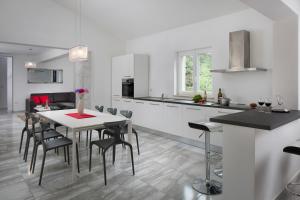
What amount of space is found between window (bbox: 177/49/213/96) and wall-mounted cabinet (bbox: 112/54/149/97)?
1.08 metres

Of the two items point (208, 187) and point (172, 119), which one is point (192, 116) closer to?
point (172, 119)

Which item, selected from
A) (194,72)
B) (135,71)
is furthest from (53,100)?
(194,72)

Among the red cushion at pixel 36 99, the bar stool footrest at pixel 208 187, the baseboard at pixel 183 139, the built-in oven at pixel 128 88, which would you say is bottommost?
the bar stool footrest at pixel 208 187

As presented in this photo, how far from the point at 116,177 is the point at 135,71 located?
343 cm

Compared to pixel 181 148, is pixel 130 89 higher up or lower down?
higher up

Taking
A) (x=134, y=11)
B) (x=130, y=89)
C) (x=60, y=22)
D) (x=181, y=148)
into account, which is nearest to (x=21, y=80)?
(x=60, y=22)

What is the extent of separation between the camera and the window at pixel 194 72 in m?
4.79

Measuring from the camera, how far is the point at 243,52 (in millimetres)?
3723

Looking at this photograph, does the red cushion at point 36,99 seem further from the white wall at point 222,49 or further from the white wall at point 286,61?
the white wall at point 286,61

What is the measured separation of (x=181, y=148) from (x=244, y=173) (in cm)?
222

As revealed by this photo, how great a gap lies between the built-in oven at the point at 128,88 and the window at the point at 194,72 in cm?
132

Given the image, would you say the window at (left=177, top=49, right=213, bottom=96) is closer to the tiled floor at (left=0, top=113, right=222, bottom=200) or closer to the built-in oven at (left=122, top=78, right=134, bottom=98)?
the built-in oven at (left=122, top=78, right=134, bottom=98)

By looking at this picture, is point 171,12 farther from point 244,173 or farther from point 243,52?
point 244,173

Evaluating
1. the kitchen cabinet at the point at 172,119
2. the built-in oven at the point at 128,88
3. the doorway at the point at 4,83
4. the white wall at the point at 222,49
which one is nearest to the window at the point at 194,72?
the white wall at the point at 222,49
